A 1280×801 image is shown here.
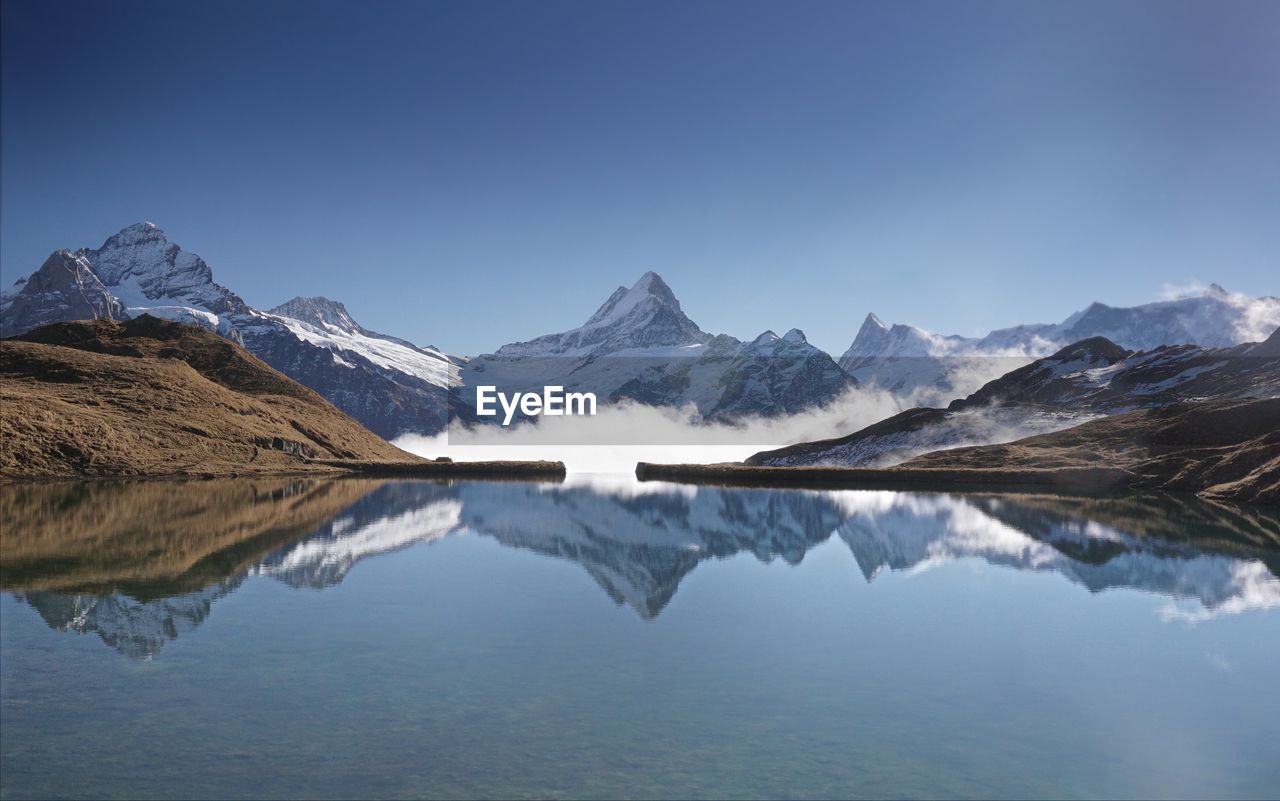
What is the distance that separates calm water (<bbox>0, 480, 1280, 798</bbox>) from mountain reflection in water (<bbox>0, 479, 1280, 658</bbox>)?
0.41 meters

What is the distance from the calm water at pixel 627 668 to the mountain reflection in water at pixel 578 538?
0.41m

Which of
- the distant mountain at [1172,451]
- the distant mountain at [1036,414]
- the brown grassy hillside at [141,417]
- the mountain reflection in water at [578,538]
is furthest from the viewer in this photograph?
the distant mountain at [1036,414]

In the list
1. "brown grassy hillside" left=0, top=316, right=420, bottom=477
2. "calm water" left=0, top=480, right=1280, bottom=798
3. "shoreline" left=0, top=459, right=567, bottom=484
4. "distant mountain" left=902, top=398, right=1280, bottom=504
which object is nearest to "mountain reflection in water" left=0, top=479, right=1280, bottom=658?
"calm water" left=0, top=480, right=1280, bottom=798

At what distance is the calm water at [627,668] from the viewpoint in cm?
1662

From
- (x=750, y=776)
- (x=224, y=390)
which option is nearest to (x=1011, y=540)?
(x=750, y=776)

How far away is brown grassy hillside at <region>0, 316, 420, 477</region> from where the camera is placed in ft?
368

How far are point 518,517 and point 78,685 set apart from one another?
2134 inches

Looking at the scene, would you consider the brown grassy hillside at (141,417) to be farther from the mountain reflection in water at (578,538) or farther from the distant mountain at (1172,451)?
the distant mountain at (1172,451)

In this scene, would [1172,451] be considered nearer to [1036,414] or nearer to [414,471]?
[1036,414]

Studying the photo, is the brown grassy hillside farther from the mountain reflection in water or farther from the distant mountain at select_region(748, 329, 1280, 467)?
the distant mountain at select_region(748, 329, 1280, 467)

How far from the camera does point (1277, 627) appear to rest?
102ft

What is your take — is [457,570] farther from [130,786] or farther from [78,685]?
[130,786]

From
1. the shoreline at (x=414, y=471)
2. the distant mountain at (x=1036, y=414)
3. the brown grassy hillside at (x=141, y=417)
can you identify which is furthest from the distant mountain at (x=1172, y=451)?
the brown grassy hillside at (x=141, y=417)

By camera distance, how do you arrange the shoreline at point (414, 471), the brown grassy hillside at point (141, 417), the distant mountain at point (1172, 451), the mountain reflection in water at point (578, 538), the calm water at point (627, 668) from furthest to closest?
1. the shoreline at point (414, 471)
2. the brown grassy hillside at point (141, 417)
3. the distant mountain at point (1172, 451)
4. the mountain reflection in water at point (578, 538)
5. the calm water at point (627, 668)
